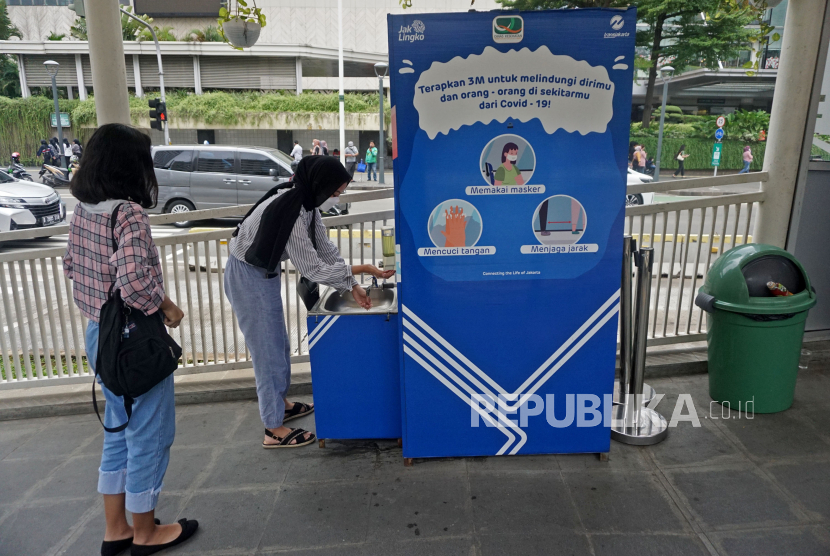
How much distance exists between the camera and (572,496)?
108 inches

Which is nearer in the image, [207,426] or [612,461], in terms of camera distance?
[612,461]

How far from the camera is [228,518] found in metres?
2.66

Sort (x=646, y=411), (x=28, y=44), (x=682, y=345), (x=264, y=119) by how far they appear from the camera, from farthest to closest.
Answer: (x=28, y=44) → (x=264, y=119) → (x=682, y=345) → (x=646, y=411)

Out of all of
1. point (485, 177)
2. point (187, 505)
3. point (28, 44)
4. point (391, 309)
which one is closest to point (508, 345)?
point (391, 309)

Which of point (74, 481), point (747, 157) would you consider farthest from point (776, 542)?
point (747, 157)

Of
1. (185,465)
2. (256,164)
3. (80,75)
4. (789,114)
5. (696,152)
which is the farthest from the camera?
(80,75)

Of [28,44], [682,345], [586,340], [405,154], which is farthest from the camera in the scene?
[28,44]

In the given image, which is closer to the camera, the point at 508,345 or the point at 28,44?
the point at 508,345

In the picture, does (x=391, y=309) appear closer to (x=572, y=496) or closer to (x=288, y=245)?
(x=288, y=245)

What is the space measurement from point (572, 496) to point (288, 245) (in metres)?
1.93

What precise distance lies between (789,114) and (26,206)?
13924 mm

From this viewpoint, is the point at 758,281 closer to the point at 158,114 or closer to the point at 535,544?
the point at 535,544

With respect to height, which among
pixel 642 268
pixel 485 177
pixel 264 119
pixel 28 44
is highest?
pixel 28 44

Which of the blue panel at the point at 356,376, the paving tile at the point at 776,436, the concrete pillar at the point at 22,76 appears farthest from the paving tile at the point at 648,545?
the concrete pillar at the point at 22,76
